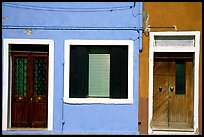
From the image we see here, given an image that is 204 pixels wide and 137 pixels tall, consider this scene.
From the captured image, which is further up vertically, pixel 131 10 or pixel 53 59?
pixel 131 10

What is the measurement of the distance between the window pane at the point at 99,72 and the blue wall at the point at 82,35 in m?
0.53

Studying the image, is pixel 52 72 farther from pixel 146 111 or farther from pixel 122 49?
pixel 146 111

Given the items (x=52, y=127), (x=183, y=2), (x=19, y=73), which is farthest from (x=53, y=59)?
(x=183, y=2)

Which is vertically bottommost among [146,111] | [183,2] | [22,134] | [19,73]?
[22,134]

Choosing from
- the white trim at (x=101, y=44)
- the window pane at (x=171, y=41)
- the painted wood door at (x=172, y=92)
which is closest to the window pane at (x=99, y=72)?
the white trim at (x=101, y=44)

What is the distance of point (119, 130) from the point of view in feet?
28.1

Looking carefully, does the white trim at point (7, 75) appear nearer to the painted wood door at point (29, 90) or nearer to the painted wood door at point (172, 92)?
the painted wood door at point (29, 90)

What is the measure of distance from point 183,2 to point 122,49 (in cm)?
212

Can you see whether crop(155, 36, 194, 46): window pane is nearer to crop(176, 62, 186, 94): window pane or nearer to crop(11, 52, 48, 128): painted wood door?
crop(176, 62, 186, 94): window pane

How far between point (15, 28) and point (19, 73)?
1.29m

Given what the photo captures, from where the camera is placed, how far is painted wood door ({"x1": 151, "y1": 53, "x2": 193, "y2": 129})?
888 cm

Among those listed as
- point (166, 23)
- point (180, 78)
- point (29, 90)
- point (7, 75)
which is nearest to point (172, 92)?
point (180, 78)

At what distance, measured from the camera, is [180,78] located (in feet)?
29.4

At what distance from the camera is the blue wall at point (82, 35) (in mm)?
8555
